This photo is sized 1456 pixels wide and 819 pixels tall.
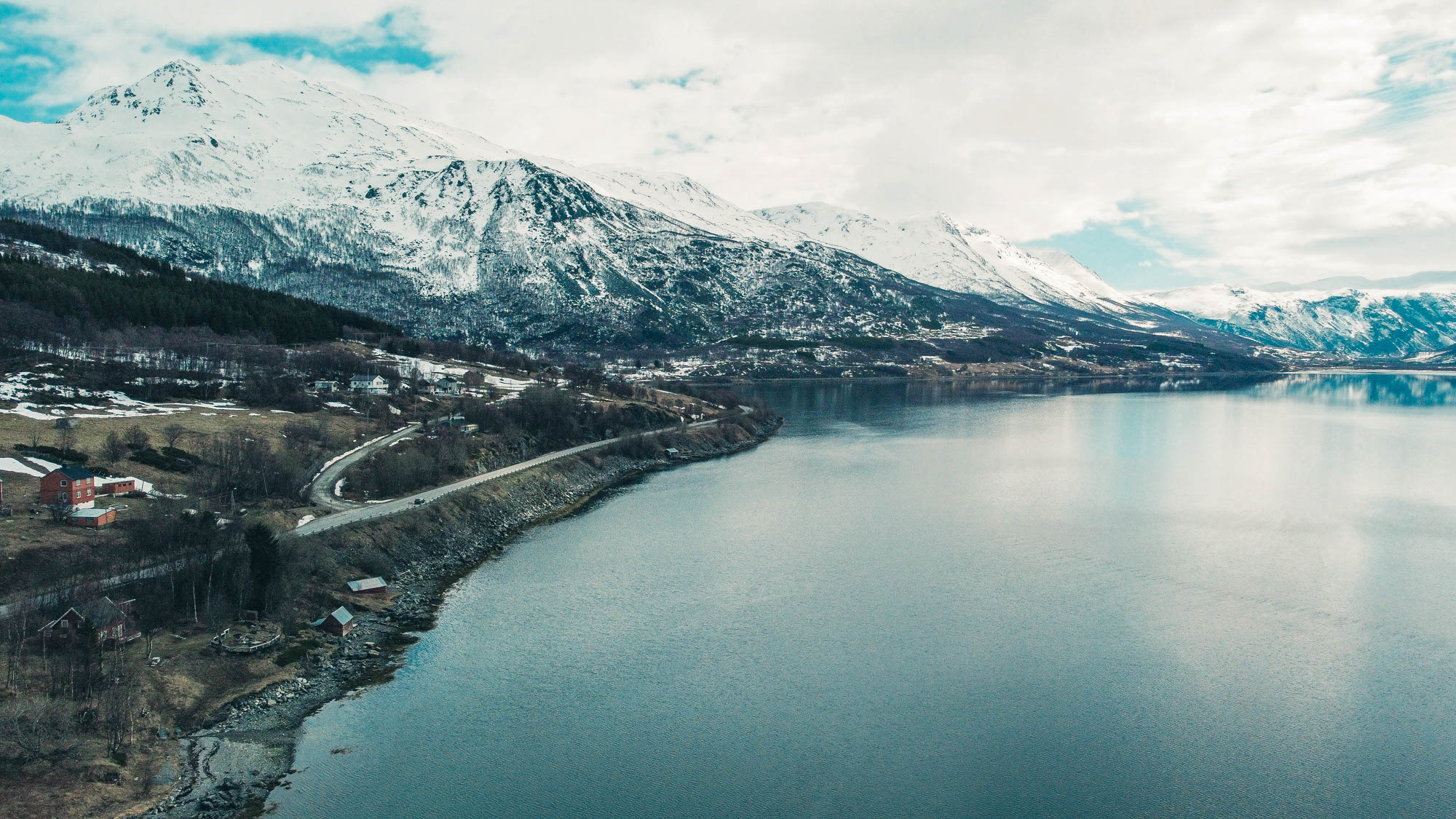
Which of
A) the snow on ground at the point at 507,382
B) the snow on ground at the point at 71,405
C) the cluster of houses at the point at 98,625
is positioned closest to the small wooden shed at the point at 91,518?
the cluster of houses at the point at 98,625

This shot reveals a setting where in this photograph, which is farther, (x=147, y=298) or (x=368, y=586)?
(x=147, y=298)

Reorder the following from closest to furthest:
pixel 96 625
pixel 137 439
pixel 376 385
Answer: pixel 96 625
pixel 137 439
pixel 376 385

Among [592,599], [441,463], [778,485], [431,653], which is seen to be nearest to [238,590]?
[431,653]

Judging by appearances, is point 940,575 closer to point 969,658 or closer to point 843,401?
point 969,658

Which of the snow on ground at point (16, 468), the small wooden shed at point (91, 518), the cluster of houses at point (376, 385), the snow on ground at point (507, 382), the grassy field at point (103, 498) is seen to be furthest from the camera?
the snow on ground at point (507, 382)

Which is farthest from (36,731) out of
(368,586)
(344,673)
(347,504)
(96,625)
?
(347,504)

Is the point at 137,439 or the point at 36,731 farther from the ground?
the point at 137,439

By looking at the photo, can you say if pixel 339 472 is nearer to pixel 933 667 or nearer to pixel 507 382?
pixel 933 667

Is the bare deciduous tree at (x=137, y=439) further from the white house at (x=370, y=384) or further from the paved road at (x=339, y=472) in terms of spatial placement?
the white house at (x=370, y=384)
